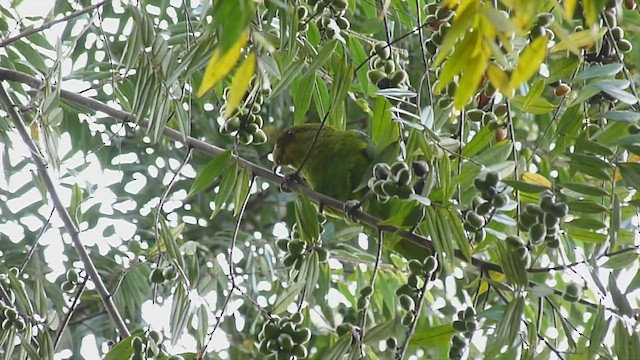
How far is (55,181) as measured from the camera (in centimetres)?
177

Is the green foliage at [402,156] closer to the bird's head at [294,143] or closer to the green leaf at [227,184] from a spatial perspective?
the green leaf at [227,184]

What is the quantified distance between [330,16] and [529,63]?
771 millimetres

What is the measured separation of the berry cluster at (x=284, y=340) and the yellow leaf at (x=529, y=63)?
0.64m

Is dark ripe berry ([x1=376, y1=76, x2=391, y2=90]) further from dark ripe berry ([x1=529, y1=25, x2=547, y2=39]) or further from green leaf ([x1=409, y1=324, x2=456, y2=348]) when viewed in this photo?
green leaf ([x1=409, y1=324, x2=456, y2=348])

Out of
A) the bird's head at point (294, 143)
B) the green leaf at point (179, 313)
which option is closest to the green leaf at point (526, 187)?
the green leaf at point (179, 313)

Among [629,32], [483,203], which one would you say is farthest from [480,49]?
[629,32]

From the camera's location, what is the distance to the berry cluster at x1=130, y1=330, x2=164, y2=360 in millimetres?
1375

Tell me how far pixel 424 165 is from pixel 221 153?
1.21 ft

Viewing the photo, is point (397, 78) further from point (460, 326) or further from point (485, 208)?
point (460, 326)

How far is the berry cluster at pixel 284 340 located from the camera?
1.33 meters

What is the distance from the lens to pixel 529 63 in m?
0.84

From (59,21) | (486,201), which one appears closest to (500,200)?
(486,201)

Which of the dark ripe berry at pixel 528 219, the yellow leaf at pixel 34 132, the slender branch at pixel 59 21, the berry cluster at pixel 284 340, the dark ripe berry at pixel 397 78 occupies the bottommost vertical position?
the berry cluster at pixel 284 340

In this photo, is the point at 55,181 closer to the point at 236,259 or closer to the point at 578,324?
the point at 236,259
